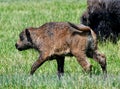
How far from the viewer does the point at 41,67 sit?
391 inches

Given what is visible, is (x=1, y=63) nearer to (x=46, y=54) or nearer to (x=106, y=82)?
(x=46, y=54)

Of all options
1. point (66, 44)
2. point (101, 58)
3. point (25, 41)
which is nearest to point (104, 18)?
point (25, 41)

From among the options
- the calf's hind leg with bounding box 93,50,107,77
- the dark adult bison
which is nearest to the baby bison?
the calf's hind leg with bounding box 93,50,107,77

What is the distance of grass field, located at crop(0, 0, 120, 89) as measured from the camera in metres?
7.68

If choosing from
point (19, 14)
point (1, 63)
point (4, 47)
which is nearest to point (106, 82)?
point (1, 63)

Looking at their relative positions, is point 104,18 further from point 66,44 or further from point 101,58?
point 66,44

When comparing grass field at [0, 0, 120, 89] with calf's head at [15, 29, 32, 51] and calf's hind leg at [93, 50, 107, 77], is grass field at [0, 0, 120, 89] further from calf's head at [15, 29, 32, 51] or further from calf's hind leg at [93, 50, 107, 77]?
calf's head at [15, 29, 32, 51]

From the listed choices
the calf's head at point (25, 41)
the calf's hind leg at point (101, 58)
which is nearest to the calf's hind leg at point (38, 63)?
the calf's head at point (25, 41)

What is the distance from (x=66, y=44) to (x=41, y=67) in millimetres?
1281

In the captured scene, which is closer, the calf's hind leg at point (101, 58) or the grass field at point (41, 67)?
the grass field at point (41, 67)

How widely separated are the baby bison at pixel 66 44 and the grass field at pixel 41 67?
23 cm

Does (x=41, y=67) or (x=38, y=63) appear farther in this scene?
(x=41, y=67)

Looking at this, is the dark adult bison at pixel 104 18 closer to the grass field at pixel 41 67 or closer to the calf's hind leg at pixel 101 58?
the grass field at pixel 41 67

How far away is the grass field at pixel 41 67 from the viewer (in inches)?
303
